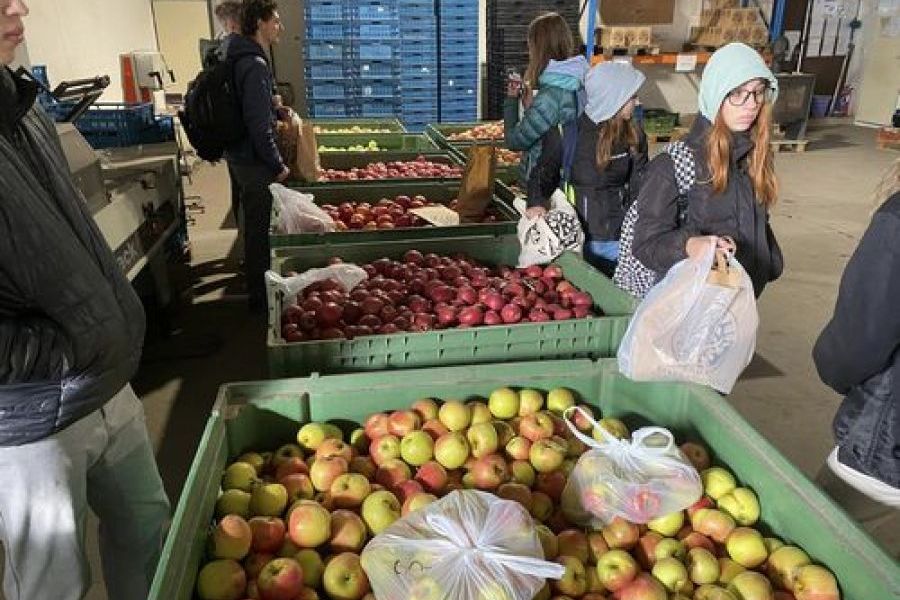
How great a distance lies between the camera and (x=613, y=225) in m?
3.11

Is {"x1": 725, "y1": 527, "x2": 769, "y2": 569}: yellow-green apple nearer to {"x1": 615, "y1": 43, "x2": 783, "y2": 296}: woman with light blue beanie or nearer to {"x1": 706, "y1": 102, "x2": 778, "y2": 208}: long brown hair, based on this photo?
{"x1": 615, "y1": 43, "x2": 783, "y2": 296}: woman with light blue beanie

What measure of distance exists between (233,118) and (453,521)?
343cm

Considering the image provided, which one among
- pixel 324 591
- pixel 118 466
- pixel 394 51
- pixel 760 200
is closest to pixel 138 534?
pixel 118 466

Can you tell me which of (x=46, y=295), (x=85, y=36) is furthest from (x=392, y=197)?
(x=85, y=36)

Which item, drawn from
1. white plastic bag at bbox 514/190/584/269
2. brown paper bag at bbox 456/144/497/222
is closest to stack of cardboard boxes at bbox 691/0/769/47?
brown paper bag at bbox 456/144/497/222

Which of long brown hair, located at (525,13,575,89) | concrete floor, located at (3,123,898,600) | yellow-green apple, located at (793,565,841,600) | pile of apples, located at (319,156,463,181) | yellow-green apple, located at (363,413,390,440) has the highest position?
long brown hair, located at (525,13,575,89)

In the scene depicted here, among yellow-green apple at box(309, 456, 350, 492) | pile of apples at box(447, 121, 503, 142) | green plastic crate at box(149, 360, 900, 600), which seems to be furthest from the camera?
pile of apples at box(447, 121, 503, 142)

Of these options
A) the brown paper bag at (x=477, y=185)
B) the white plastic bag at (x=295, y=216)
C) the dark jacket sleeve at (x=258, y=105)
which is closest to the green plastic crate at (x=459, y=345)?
the white plastic bag at (x=295, y=216)

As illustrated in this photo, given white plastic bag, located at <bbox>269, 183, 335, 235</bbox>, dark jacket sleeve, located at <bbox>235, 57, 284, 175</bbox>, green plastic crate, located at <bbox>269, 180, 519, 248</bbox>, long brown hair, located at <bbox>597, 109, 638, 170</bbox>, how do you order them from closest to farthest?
long brown hair, located at <bbox>597, 109, 638, 170</bbox>, green plastic crate, located at <bbox>269, 180, 519, 248</bbox>, white plastic bag, located at <bbox>269, 183, 335, 235</bbox>, dark jacket sleeve, located at <bbox>235, 57, 284, 175</bbox>

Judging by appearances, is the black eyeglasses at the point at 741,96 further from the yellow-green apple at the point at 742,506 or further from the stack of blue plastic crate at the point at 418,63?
the stack of blue plastic crate at the point at 418,63

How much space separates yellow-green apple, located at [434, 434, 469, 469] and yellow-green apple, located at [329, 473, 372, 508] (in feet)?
0.64

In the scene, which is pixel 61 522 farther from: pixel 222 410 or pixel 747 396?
pixel 747 396

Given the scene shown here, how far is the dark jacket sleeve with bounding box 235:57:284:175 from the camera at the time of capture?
3.86 metres

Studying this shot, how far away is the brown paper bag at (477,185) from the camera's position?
359 centimetres
